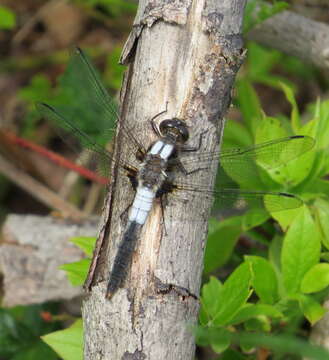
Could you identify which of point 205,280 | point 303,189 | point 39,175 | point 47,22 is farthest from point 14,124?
point 303,189

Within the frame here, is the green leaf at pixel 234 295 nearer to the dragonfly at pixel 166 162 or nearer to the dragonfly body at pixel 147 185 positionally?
the dragonfly at pixel 166 162

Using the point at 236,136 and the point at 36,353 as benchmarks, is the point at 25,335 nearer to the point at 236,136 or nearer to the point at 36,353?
the point at 36,353

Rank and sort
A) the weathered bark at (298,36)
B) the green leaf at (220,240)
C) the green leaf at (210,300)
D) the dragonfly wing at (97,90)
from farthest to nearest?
1. the weathered bark at (298,36)
2. the green leaf at (220,240)
3. the dragonfly wing at (97,90)
4. the green leaf at (210,300)

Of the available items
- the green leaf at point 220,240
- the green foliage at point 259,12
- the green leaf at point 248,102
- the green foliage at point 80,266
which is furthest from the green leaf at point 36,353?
the green foliage at point 259,12

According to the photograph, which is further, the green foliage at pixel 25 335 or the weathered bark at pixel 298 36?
the weathered bark at pixel 298 36

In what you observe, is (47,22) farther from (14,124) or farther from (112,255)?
(112,255)

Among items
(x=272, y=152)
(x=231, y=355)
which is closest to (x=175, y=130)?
(x=272, y=152)

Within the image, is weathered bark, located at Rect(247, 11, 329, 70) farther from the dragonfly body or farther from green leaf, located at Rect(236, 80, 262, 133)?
the dragonfly body
